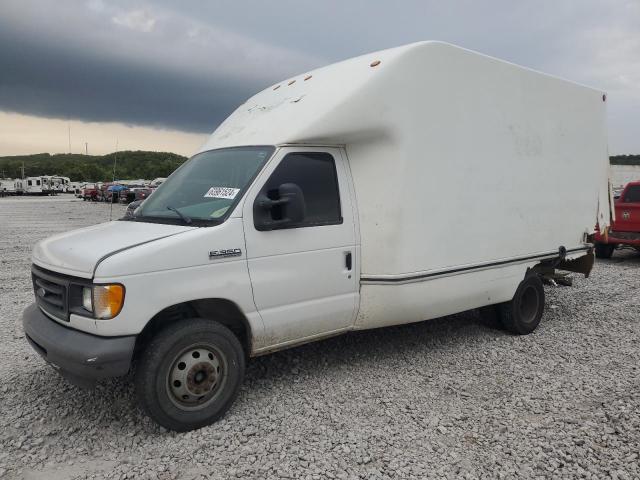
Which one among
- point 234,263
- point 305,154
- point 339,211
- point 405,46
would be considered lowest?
point 234,263

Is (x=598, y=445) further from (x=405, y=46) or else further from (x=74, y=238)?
(x=74, y=238)

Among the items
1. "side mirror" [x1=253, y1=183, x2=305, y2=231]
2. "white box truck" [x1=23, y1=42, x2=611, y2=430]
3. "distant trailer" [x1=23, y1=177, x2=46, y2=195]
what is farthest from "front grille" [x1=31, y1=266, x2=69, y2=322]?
"distant trailer" [x1=23, y1=177, x2=46, y2=195]

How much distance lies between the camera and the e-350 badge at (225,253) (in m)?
3.73

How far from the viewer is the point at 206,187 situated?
436 centimetres

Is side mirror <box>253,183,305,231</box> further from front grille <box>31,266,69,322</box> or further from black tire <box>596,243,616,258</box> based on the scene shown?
black tire <box>596,243,616,258</box>

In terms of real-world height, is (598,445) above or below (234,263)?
below

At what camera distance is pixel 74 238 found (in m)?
4.08

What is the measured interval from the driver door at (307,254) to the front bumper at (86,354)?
1080mm

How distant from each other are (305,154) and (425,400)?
239 cm

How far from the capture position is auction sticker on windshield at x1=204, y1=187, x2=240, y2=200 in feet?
13.2

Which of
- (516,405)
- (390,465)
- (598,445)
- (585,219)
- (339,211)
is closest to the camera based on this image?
(390,465)

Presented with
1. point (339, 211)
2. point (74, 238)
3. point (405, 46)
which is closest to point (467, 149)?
point (405, 46)

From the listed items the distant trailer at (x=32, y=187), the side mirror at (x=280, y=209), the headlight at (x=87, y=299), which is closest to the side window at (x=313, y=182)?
the side mirror at (x=280, y=209)

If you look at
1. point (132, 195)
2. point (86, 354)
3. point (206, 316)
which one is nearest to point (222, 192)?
point (206, 316)
